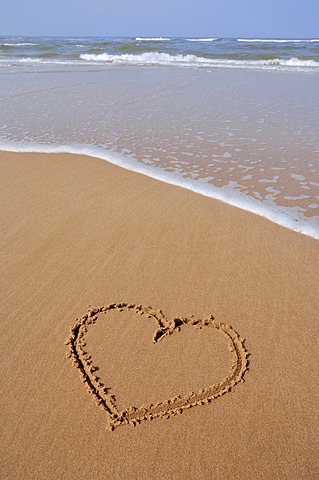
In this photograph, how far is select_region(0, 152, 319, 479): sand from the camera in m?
1.60

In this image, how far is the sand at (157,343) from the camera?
5.26 ft

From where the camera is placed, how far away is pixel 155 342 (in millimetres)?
2113

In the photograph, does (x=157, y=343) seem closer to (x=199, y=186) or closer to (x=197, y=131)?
(x=199, y=186)

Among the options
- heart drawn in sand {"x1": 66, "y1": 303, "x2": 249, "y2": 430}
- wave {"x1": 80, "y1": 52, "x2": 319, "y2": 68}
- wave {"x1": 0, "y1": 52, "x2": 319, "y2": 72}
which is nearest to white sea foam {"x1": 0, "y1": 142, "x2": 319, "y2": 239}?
heart drawn in sand {"x1": 66, "y1": 303, "x2": 249, "y2": 430}

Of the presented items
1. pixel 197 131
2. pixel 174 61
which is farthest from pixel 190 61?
pixel 197 131

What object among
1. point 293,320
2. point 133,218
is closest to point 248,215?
point 133,218

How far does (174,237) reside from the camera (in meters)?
3.04

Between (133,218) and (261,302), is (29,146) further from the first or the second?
(261,302)

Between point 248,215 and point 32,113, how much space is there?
5.31 m

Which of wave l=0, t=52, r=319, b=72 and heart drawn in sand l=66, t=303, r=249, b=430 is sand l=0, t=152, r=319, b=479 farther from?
wave l=0, t=52, r=319, b=72

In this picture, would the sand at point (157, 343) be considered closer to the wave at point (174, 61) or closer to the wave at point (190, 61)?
the wave at point (174, 61)

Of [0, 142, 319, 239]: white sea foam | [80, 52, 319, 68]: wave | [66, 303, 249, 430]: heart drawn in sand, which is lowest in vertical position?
[66, 303, 249, 430]: heart drawn in sand

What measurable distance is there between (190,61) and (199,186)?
18.3 metres

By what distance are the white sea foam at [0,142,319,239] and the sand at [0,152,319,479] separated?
0.57 ft
